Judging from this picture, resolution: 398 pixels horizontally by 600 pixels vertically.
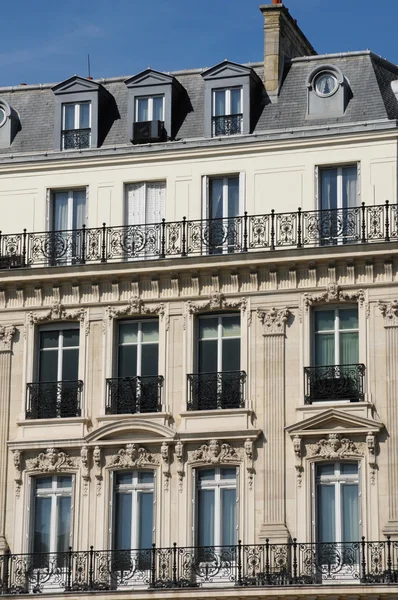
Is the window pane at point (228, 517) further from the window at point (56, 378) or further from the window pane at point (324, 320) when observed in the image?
the window pane at point (324, 320)

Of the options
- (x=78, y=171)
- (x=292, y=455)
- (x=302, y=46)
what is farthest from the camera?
(x=302, y=46)

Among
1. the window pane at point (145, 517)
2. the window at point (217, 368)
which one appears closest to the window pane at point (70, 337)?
the window at point (217, 368)

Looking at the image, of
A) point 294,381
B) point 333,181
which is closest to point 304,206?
point 333,181

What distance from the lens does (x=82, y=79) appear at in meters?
36.9

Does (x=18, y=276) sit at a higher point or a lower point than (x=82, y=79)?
lower

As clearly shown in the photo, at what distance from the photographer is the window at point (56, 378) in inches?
1379

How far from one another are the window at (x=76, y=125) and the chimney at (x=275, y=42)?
12.5 feet

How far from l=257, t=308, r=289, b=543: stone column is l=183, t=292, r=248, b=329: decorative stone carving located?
41 cm

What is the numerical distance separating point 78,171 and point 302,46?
6.16 meters

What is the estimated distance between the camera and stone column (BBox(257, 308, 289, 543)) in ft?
109

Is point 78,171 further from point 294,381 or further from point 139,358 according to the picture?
point 294,381

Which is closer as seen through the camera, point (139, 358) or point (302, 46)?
point (139, 358)

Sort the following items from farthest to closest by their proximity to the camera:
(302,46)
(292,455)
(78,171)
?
1. (302,46)
2. (78,171)
3. (292,455)

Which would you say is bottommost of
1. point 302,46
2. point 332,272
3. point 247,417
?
point 247,417
